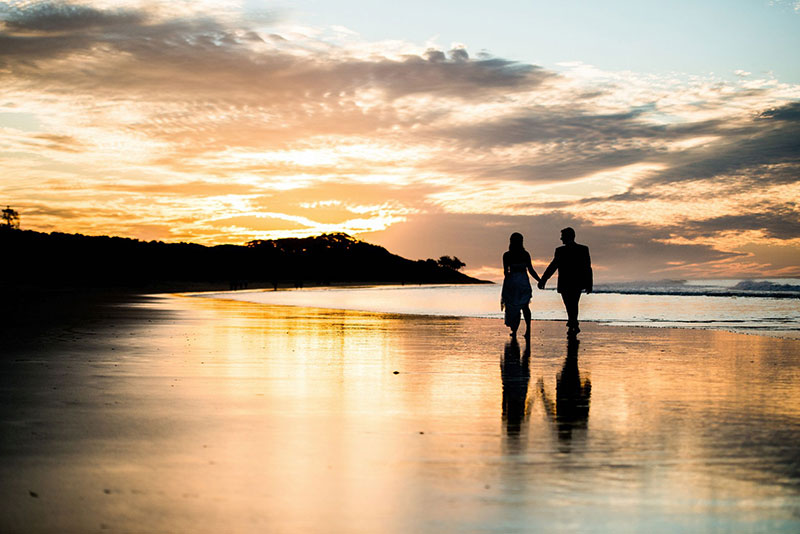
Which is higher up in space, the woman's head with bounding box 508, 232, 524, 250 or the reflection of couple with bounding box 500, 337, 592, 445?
the woman's head with bounding box 508, 232, 524, 250

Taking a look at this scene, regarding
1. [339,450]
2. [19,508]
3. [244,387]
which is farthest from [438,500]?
[244,387]

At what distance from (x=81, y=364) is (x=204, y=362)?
1765 mm

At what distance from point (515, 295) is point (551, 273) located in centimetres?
106

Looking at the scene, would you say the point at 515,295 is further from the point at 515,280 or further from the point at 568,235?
the point at 568,235

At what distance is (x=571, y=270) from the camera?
19219 millimetres

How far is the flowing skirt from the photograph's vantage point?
19375mm

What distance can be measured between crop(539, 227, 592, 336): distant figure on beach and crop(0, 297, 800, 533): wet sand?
17.4 ft

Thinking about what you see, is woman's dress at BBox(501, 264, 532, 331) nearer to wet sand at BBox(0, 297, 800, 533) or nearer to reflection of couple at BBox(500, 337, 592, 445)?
wet sand at BBox(0, 297, 800, 533)

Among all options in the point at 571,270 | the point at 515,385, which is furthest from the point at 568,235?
the point at 515,385

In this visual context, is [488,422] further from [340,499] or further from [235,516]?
[235,516]

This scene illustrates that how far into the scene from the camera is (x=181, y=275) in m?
171

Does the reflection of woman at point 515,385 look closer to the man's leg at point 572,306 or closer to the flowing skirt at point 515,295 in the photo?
the man's leg at point 572,306

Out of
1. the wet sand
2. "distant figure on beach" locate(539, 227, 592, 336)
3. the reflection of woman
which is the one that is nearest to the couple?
"distant figure on beach" locate(539, 227, 592, 336)

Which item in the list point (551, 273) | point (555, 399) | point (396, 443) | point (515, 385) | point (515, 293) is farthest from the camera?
point (515, 293)
